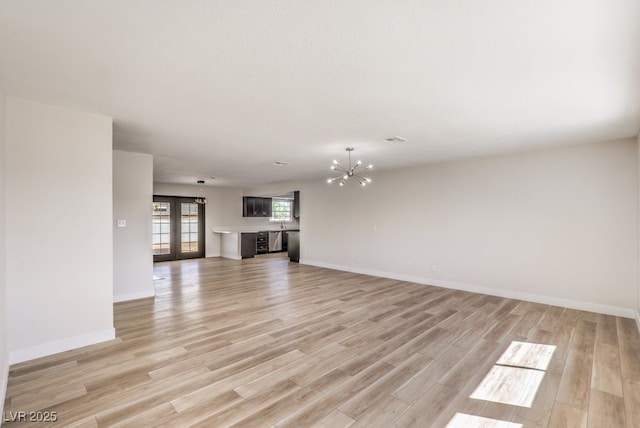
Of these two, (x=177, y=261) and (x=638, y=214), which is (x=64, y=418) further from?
(x=177, y=261)

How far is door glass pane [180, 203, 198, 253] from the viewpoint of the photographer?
9.97 meters

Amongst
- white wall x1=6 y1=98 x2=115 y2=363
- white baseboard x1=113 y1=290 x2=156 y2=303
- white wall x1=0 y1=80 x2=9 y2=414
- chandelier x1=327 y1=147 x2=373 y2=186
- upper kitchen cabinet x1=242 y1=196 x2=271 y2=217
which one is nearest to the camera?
white wall x1=0 y1=80 x2=9 y2=414

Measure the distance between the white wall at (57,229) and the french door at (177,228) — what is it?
6503 mm

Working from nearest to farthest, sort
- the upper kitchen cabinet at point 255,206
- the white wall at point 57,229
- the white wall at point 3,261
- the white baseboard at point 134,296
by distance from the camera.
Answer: the white wall at point 3,261
the white wall at point 57,229
the white baseboard at point 134,296
the upper kitchen cabinet at point 255,206

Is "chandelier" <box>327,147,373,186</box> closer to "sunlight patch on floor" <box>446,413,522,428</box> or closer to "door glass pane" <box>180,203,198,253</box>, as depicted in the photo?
"sunlight patch on floor" <box>446,413,522,428</box>

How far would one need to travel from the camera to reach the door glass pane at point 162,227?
30.8 feet

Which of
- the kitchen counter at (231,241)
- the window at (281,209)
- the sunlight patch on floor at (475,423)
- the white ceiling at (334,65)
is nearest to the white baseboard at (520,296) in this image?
the white ceiling at (334,65)

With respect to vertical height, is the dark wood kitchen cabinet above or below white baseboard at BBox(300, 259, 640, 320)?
above

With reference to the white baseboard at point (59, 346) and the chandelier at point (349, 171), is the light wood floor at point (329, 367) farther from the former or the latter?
the chandelier at point (349, 171)

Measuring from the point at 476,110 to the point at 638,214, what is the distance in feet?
9.91

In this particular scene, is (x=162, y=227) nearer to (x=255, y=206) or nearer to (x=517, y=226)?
(x=255, y=206)

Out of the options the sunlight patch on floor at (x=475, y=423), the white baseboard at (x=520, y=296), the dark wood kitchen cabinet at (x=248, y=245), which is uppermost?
the dark wood kitchen cabinet at (x=248, y=245)

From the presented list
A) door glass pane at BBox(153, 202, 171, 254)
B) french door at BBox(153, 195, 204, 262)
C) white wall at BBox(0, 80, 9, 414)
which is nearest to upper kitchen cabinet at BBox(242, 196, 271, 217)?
french door at BBox(153, 195, 204, 262)

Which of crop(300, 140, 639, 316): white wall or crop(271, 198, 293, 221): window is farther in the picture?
crop(271, 198, 293, 221): window
